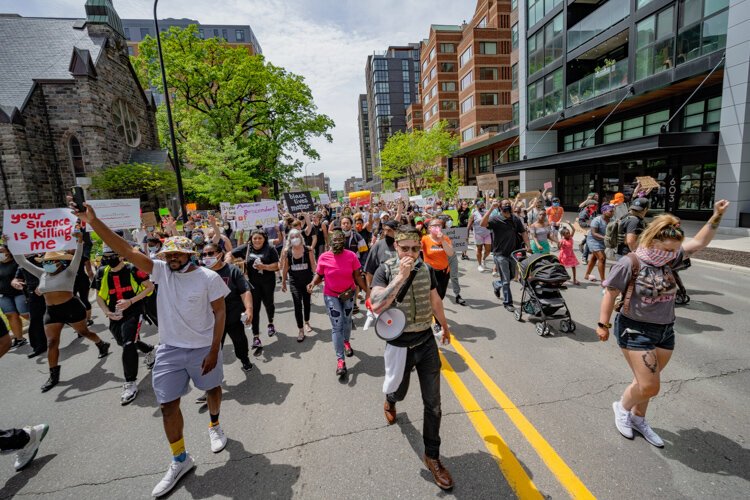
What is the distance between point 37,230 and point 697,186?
24805 mm

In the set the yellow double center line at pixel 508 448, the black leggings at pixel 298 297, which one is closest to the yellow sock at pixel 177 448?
the yellow double center line at pixel 508 448

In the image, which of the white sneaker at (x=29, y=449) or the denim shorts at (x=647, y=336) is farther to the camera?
the white sneaker at (x=29, y=449)

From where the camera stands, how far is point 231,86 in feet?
86.9

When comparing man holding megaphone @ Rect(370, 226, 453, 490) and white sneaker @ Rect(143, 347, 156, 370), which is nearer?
man holding megaphone @ Rect(370, 226, 453, 490)

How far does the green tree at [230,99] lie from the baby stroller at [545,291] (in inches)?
850

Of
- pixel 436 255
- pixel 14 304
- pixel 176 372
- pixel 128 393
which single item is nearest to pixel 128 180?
pixel 14 304

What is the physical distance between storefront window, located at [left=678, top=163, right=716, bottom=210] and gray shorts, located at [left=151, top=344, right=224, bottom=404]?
880 inches

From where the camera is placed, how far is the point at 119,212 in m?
9.17

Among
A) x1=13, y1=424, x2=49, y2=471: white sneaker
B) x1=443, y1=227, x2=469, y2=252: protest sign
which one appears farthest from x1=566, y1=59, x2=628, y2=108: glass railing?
x1=13, y1=424, x2=49, y2=471: white sneaker

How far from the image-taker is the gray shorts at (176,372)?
2.90 m

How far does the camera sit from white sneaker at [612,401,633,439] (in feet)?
9.89

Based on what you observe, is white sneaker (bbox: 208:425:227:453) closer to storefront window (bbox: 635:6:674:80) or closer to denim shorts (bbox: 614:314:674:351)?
denim shorts (bbox: 614:314:674:351)

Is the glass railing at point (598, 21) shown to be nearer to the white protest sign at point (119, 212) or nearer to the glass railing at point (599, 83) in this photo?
the glass railing at point (599, 83)

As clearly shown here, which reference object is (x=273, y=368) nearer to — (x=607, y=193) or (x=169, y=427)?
(x=169, y=427)
